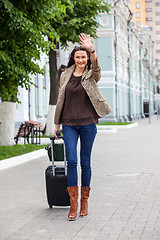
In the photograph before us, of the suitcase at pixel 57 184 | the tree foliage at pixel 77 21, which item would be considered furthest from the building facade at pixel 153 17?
the suitcase at pixel 57 184

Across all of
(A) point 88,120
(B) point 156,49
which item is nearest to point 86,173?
(A) point 88,120

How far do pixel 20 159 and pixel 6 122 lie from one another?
3.15 meters

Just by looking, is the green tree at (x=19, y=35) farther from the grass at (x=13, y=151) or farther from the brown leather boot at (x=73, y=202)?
the brown leather boot at (x=73, y=202)

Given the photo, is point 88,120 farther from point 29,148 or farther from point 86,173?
point 29,148

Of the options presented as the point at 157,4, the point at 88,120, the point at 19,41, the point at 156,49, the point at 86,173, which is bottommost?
the point at 86,173

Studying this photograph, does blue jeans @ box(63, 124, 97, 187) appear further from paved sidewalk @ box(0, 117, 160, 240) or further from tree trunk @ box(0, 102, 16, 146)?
tree trunk @ box(0, 102, 16, 146)

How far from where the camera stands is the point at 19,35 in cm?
1305

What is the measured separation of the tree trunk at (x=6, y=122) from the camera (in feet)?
54.9

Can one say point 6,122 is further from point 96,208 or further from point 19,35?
point 96,208

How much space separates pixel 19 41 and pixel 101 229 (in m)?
8.07

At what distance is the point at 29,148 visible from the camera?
16234 millimetres

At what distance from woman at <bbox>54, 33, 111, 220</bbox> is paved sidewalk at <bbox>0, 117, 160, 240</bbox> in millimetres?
414

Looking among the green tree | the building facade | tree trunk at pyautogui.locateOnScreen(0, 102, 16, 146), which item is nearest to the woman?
the green tree

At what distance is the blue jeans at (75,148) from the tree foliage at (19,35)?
241 inches
